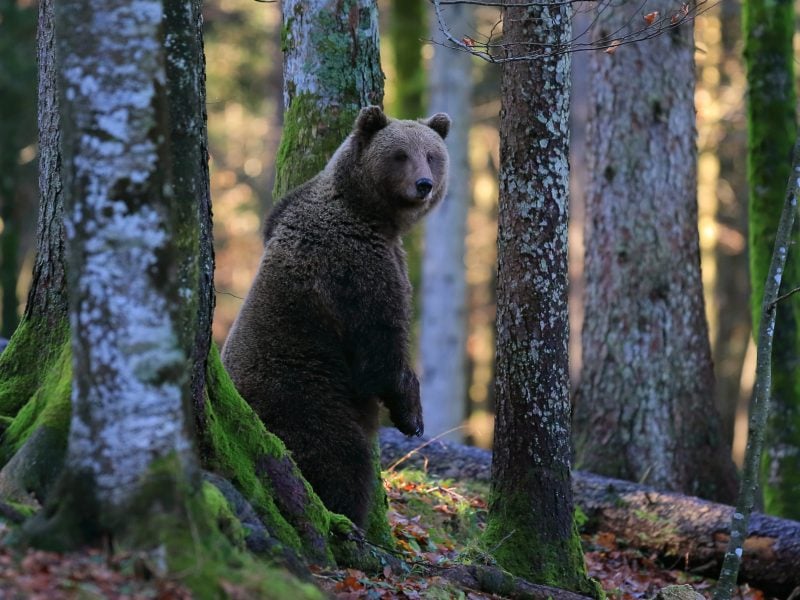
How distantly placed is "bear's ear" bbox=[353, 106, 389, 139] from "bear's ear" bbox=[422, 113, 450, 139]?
77cm

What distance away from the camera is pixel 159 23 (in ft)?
14.1

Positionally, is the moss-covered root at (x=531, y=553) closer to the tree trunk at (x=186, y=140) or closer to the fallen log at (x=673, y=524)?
the fallen log at (x=673, y=524)

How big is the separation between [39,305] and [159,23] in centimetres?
236

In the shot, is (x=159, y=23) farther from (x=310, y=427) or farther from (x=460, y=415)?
(x=460, y=415)

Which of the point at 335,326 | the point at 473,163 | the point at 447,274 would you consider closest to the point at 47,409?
the point at 335,326

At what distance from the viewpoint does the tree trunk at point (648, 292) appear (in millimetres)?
10664

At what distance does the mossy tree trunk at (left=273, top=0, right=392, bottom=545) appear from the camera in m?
7.46

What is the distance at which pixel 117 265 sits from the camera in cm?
422

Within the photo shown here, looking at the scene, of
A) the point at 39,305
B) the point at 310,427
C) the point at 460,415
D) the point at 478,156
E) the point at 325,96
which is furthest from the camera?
the point at 478,156

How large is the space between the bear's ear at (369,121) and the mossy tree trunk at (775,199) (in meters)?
5.06

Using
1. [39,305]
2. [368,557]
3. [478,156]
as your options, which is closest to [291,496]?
[368,557]

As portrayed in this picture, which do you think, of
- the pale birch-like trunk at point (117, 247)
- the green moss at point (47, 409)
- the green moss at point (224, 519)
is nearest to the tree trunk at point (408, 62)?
the green moss at point (47, 409)

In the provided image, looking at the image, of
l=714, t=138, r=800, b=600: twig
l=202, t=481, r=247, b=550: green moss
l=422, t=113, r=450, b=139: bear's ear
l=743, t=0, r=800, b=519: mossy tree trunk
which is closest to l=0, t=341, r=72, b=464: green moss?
l=202, t=481, r=247, b=550: green moss

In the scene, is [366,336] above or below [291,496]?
above
